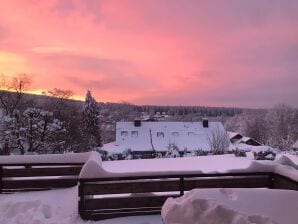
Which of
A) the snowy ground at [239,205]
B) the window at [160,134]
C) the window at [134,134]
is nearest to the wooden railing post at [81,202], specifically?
the snowy ground at [239,205]

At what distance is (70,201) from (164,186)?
193 cm

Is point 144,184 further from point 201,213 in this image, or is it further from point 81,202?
point 201,213

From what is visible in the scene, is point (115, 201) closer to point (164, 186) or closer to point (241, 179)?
point (164, 186)

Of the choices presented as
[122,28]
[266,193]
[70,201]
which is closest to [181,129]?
[122,28]

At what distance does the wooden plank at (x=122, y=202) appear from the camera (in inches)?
292

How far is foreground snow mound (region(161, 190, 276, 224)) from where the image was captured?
3.28 metres

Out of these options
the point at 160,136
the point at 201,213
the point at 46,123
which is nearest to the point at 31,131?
the point at 46,123

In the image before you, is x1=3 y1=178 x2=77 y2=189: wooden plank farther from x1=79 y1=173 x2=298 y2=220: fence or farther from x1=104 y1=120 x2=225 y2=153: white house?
x1=104 y1=120 x2=225 y2=153: white house

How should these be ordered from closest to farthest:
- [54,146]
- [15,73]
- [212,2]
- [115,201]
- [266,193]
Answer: [266,193], [115,201], [212,2], [54,146], [15,73]

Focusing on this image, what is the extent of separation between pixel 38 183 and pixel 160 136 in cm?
4261

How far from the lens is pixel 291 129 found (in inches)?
3027

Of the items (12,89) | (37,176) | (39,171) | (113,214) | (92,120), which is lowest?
(113,214)

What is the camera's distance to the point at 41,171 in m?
8.92

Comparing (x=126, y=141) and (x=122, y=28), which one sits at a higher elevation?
(x=122, y=28)
